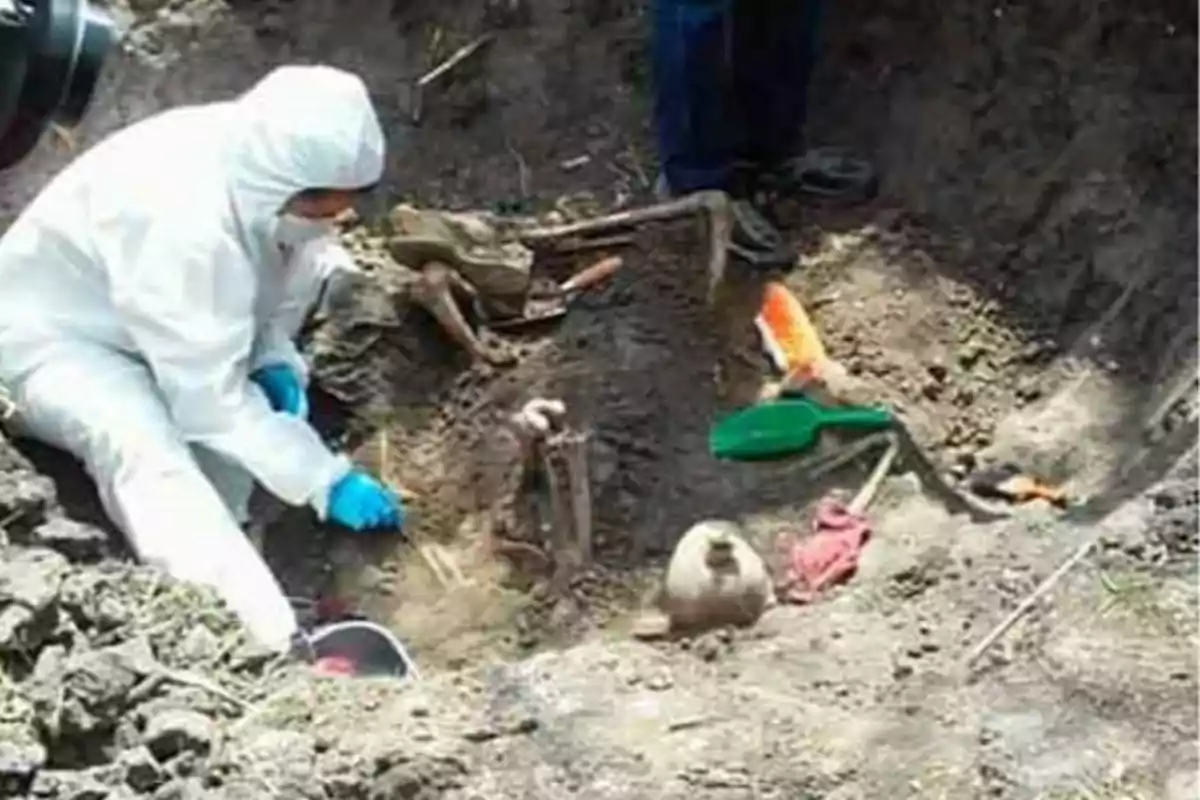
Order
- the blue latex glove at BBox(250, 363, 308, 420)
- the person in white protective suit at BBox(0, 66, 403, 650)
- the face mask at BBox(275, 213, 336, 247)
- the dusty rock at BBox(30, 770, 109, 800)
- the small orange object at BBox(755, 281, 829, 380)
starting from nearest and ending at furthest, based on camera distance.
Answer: the dusty rock at BBox(30, 770, 109, 800)
the person in white protective suit at BBox(0, 66, 403, 650)
the face mask at BBox(275, 213, 336, 247)
the blue latex glove at BBox(250, 363, 308, 420)
the small orange object at BBox(755, 281, 829, 380)

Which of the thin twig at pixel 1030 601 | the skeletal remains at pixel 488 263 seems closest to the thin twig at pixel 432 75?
the skeletal remains at pixel 488 263

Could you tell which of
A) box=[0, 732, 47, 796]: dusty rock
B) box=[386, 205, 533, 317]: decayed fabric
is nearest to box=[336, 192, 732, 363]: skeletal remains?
box=[386, 205, 533, 317]: decayed fabric

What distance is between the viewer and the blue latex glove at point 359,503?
14.4ft

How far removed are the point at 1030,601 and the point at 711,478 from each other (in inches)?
38.8

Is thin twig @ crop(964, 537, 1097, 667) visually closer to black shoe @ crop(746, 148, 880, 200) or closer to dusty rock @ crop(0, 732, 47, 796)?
dusty rock @ crop(0, 732, 47, 796)

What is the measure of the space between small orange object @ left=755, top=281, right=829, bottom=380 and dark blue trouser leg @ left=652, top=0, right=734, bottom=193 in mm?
273

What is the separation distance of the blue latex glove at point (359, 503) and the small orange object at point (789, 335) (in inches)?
31.7

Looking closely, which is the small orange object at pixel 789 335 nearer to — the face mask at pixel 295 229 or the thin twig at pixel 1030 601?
the face mask at pixel 295 229

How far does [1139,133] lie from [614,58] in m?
1.14

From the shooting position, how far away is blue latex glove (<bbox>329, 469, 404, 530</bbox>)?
4.40 meters

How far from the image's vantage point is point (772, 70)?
4980 mm

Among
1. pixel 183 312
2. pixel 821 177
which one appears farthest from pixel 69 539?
pixel 821 177

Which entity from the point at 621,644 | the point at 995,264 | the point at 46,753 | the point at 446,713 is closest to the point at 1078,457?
the point at 995,264

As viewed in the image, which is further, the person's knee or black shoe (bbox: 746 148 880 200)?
black shoe (bbox: 746 148 880 200)
